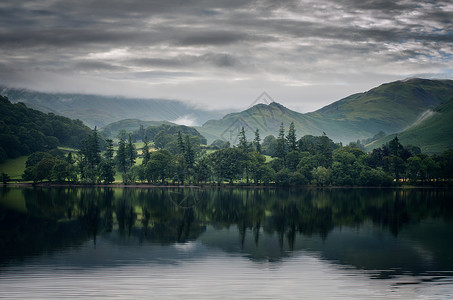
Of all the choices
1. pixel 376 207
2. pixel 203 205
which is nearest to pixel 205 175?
pixel 203 205

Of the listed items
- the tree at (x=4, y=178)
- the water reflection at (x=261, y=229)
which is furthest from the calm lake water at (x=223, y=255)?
the tree at (x=4, y=178)

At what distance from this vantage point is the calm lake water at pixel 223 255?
1265 inches

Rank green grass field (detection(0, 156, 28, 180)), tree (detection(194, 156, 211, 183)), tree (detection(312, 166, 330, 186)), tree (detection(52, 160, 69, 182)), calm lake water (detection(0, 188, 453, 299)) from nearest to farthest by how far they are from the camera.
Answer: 1. calm lake water (detection(0, 188, 453, 299))
2. tree (detection(312, 166, 330, 186))
3. tree (detection(52, 160, 69, 182))
4. tree (detection(194, 156, 211, 183))
5. green grass field (detection(0, 156, 28, 180))

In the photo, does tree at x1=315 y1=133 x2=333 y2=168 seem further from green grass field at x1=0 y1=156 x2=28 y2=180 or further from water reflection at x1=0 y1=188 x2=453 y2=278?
green grass field at x1=0 y1=156 x2=28 y2=180

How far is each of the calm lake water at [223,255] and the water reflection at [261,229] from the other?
0.51ft

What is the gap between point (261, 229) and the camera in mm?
61688

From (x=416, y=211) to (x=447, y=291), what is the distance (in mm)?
55875

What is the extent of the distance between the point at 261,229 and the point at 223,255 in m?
→ 18.4

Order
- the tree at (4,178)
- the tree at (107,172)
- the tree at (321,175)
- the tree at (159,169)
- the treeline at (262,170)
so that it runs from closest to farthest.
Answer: the tree at (321,175), the treeline at (262,170), the tree at (4,178), the tree at (159,169), the tree at (107,172)

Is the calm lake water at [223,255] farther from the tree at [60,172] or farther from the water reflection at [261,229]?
the tree at [60,172]

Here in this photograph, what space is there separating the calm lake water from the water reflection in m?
0.15

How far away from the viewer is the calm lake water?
32.1 m

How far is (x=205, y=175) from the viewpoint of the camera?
550ft

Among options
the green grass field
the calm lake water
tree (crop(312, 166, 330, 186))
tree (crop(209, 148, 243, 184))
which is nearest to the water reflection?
the calm lake water
